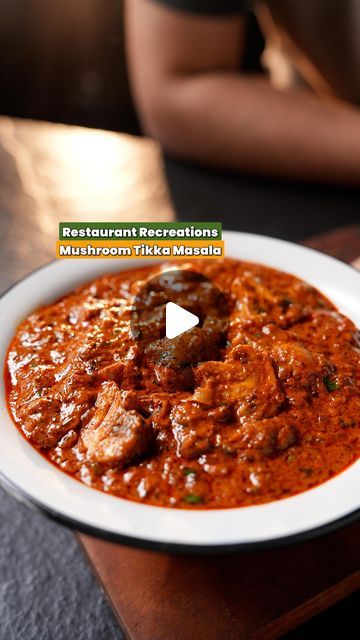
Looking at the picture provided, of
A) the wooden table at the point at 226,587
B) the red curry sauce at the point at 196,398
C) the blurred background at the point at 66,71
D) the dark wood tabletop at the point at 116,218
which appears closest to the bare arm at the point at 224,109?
the dark wood tabletop at the point at 116,218

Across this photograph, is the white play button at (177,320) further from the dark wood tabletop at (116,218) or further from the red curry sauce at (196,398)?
the dark wood tabletop at (116,218)

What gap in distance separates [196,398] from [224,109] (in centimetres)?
143

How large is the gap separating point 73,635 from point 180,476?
0.36 metres

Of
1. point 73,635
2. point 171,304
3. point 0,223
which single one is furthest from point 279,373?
point 0,223

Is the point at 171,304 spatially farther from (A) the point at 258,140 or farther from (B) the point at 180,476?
(A) the point at 258,140

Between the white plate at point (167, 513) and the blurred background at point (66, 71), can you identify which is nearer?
the white plate at point (167, 513)

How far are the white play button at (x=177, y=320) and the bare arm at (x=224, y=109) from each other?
1.02 meters

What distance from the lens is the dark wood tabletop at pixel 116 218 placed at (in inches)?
42.6

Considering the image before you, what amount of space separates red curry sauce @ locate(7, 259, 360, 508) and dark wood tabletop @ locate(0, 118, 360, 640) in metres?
0.22

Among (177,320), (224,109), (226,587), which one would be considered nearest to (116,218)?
(224,109)

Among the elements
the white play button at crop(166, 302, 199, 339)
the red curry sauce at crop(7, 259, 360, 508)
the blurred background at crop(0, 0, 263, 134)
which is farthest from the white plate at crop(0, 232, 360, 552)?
the blurred background at crop(0, 0, 263, 134)

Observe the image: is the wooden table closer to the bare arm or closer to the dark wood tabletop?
the dark wood tabletop

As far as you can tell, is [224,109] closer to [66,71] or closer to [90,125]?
[90,125]

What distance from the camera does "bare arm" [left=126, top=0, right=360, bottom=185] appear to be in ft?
6.89
